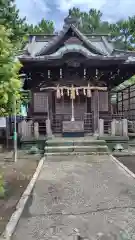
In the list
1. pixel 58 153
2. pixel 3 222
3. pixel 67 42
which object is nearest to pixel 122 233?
pixel 3 222

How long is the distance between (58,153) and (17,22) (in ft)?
18.2

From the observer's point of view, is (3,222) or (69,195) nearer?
(3,222)

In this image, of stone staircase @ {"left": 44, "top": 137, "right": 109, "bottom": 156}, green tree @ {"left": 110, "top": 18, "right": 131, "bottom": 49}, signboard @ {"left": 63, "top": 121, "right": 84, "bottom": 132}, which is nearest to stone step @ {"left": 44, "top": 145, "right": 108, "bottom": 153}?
stone staircase @ {"left": 44, "top": 137, "right": 109, "bottom": 156}

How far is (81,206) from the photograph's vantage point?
5.20 metres

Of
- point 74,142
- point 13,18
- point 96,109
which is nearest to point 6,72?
point 13,18

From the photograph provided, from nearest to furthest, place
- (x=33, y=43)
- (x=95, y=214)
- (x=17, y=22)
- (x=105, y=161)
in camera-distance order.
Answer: (x=95, y=214) → (x=17, y=22) → (x=105, y=161) → (x=33, y=43)

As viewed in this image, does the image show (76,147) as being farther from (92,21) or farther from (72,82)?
(92,21)

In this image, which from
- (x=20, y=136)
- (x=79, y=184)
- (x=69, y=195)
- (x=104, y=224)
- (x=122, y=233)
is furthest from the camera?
(x=20, y=136)

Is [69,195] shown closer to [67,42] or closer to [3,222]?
[3,222]

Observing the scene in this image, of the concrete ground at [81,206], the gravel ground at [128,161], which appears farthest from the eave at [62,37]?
the concrete ground at [81,206]

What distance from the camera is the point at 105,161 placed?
1001 cm

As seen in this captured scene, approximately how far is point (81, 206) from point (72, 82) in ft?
34.3

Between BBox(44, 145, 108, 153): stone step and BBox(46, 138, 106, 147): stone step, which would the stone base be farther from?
BBox(44, 145, 108, 153): stone step

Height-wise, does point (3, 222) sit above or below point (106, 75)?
below
